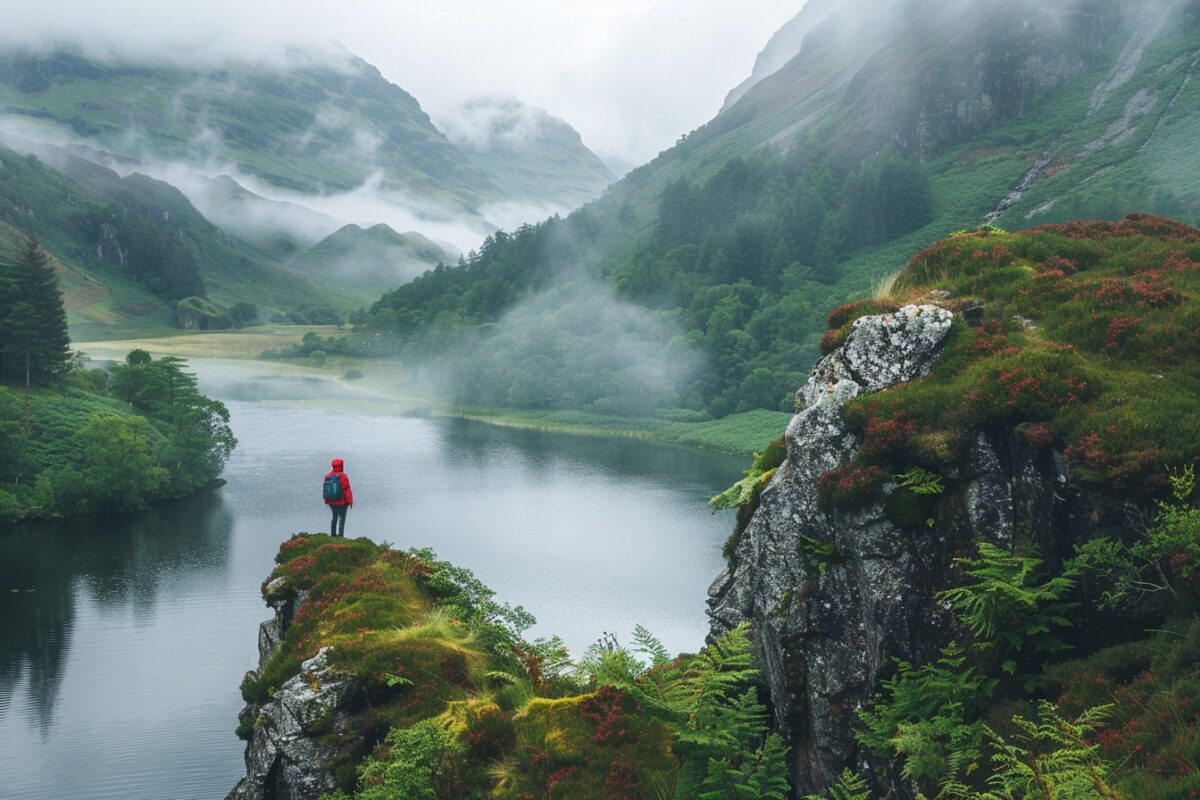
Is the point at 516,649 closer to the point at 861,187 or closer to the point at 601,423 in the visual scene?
the point at 601,423

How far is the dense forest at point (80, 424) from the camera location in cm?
7762

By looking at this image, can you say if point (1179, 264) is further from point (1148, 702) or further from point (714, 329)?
point (714, 329)

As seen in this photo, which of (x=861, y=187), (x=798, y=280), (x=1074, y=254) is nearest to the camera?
(x=1074, y=254)

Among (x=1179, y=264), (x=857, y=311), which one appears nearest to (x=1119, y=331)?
(x=1179, y=264)

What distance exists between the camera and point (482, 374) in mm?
170125

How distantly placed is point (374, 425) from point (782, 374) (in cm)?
6847

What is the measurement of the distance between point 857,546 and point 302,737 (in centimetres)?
1224

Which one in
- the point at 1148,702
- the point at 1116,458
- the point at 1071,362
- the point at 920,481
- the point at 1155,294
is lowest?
A: the point at 1148,702

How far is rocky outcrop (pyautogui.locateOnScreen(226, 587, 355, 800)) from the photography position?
59.5ft

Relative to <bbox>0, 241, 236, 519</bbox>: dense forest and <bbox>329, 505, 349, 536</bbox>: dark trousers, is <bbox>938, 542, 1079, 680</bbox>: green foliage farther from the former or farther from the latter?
<bbox>0, 241, 236, 519</bbox>: dense forest

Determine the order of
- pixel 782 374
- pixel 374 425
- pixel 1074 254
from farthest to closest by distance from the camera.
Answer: pixel 782 374
pixel 374 425
pixel 1074 254

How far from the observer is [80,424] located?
8781cm

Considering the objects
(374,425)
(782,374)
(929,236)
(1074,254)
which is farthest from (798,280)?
(1074,254)

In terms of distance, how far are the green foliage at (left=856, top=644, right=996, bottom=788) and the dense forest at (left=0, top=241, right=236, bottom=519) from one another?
79079 millimetres
